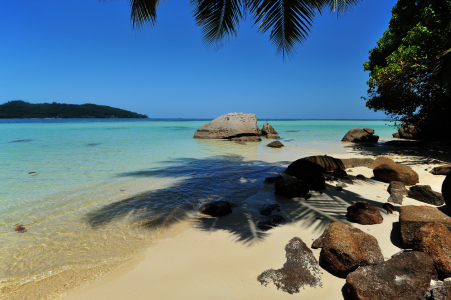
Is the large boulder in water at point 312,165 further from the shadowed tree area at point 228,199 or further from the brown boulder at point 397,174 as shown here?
the brown boulder at point 397,174

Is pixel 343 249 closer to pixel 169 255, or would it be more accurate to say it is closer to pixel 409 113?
pixel 169 255

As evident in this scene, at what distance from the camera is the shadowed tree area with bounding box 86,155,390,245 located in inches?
138

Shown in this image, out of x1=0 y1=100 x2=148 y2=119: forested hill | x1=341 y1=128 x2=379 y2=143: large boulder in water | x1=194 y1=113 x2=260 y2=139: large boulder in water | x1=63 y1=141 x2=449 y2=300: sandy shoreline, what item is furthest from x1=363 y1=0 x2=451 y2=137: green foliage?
x1=0 y1=100 x2=148 y2=119: forested hill

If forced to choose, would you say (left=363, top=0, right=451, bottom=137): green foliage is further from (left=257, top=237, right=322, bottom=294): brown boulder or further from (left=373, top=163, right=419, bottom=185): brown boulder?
(left=257, top=237, right=322, bottom=294): brown boulder

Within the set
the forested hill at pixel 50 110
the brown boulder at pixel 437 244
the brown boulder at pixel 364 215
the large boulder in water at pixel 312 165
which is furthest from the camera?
the forested hill at pixel 50 110

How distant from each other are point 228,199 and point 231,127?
1405cm

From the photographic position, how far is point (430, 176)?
5.70m

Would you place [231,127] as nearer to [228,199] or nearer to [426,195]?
[228,199]

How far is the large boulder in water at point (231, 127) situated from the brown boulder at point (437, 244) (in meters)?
16.1

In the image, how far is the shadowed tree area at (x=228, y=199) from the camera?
138 inches

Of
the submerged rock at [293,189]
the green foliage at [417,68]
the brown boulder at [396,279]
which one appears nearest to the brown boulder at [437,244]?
the brown boulder at [396,279]

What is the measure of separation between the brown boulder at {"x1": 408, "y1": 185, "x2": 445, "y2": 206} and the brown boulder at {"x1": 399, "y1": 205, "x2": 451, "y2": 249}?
5.06 feet

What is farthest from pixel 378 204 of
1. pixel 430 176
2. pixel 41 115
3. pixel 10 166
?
pixel 41 115

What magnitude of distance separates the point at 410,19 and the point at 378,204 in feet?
36.9
